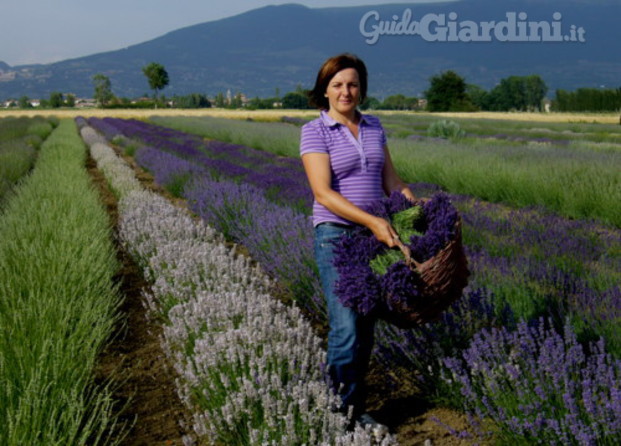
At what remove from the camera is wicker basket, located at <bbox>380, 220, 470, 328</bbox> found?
1.95 metres

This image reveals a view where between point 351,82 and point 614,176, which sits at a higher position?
point 351,82

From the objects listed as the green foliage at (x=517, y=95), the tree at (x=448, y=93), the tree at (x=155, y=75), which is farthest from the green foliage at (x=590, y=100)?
the tree at (x=155, y=75)

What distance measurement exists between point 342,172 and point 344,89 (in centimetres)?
31

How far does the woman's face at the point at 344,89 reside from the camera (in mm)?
2273

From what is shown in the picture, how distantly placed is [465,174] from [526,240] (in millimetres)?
4788

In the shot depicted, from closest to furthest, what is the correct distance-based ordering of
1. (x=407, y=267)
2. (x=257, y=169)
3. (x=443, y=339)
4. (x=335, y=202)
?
(x=407, y=267)
(x=335, y=202)
(x=443, y=339)
(x=257, y=169)

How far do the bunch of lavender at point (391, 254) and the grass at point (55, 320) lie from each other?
895 millimetres

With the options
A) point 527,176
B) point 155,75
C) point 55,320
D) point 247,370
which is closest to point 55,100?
point 155,75

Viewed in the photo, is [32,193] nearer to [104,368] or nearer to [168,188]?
[168,188]

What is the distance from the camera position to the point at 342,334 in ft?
7.58

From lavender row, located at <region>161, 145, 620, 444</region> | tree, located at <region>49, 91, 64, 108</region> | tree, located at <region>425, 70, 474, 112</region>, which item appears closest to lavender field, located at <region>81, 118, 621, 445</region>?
lavender row, located at <region>161, 145, 620, 444</region>

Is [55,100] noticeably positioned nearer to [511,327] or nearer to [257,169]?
[257,169]

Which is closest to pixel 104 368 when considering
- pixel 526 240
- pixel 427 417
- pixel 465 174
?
pixel 427 417

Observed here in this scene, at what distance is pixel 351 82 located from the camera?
2277 millimetres
